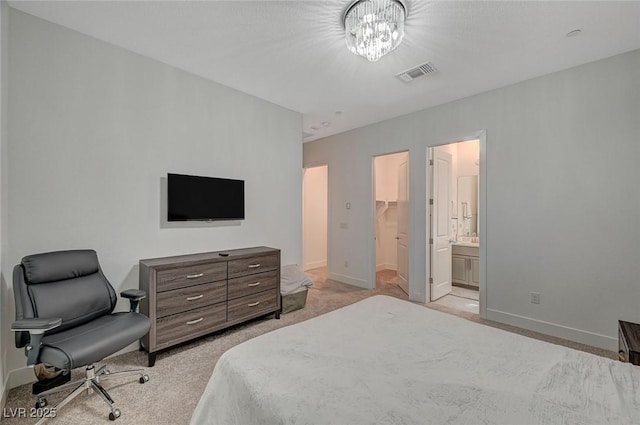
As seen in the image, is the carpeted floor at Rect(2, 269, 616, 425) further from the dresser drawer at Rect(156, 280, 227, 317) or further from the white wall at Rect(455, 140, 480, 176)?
the white wall at Rect(455, 140, 480, 176)

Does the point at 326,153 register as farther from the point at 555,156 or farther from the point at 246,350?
the point at 246,350

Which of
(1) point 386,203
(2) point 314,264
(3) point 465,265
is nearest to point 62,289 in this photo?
(2) point 314,264

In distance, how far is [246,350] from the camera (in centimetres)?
142

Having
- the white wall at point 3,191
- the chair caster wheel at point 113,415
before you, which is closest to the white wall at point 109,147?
the white wall at point 3,191

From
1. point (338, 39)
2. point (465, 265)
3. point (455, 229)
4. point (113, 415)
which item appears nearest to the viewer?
point (113, 415)

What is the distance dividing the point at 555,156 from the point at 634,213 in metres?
0.83

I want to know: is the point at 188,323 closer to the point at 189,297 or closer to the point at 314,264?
the point at 189,297

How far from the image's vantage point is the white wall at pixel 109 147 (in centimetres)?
220

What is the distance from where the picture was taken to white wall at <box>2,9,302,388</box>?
2.20 meters

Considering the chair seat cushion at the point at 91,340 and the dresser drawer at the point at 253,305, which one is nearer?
the chair seat cushion at the point at 91,340

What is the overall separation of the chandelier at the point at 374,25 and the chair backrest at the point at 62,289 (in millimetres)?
2727

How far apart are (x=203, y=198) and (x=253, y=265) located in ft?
3.05

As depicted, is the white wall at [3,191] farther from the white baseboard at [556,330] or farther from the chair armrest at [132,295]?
the white baseboard at [556,330]

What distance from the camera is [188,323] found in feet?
8.77
